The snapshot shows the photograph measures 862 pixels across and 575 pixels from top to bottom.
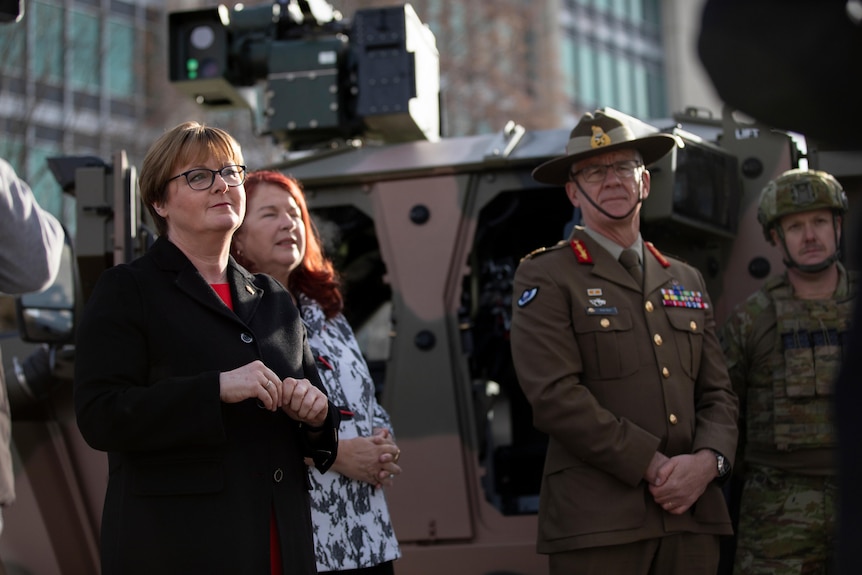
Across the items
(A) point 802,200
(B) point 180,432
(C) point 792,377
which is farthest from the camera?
(A) point 802,200

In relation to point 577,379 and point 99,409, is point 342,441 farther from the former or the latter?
point 99,409

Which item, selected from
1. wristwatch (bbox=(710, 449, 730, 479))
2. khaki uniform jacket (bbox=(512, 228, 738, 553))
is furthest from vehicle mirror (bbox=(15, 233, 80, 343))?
wristwatch (bbox=(710, 449, 730, 479))

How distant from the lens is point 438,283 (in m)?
5.04

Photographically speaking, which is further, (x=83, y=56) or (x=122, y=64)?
(x=122, y=64)

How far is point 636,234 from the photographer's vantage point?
161 inches

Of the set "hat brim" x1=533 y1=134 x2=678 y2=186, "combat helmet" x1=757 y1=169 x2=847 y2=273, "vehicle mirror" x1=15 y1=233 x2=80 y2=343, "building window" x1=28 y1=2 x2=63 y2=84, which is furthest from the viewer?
"building window" x1=28 y1=2 x2=63 y2=84

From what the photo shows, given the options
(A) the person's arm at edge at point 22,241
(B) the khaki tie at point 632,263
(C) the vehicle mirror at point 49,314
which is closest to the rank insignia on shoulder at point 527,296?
(B) the khaki tie at point 632,263

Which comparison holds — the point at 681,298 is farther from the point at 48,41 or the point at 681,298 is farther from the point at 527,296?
the point at 48,41

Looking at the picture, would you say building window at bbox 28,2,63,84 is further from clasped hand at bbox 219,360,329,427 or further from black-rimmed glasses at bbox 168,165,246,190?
clasped hand at bbox 219,360,329,427

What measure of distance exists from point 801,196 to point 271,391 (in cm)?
235

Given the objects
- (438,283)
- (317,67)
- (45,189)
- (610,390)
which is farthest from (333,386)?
(45,189)

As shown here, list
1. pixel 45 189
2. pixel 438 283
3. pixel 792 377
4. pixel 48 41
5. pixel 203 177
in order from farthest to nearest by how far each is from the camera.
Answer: pixel 45 189 → pixel 48 41 → pixel 438 283 → pixel 792 377 → pixel 203 177

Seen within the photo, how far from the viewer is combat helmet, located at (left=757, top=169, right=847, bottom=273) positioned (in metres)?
4.34

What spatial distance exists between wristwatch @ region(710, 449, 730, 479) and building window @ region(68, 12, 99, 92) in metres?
11.6
